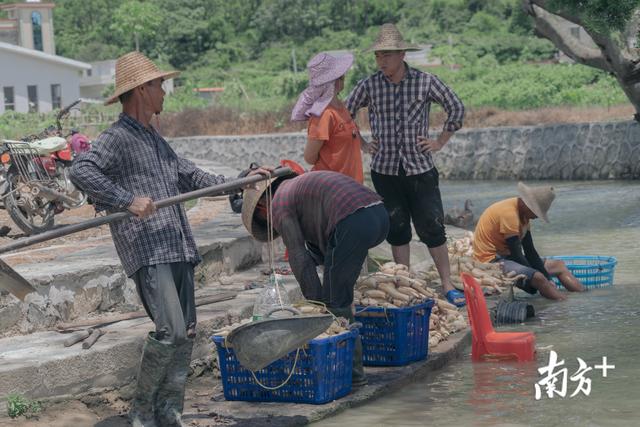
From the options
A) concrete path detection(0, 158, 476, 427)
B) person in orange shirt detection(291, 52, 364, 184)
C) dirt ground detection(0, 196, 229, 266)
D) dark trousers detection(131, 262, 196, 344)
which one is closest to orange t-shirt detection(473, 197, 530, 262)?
concrete path detection(0, 158, 476, 427)

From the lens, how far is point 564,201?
18.8 metres

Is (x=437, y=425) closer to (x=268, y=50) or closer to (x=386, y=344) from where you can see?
(x=386, y=344)

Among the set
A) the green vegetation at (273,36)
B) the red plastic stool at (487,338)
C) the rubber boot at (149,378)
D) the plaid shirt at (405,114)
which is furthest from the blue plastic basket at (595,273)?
the green vegetation at (273,36)

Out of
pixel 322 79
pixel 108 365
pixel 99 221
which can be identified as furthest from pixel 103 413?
pixel 322 79

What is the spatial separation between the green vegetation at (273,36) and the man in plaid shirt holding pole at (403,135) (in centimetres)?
3397

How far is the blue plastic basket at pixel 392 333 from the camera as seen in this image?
22.9 ft

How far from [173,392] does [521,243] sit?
4639 mm

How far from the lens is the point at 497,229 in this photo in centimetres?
960

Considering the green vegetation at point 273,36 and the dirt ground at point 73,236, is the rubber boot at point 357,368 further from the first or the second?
the green vegetation at point 273,36

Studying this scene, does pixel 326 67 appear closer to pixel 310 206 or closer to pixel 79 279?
pixel 310 206

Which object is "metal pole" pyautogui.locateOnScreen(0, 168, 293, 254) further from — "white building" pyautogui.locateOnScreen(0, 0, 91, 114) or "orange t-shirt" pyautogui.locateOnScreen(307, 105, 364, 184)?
"white building" pyautogui.locateOnScreen(0, 0, 91, 114)

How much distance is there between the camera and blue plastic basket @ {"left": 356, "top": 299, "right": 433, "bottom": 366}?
274 inches

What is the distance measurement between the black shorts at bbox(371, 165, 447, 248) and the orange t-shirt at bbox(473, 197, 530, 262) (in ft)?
2.94

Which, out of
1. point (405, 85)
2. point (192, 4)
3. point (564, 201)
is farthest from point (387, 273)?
point (192, 4)
